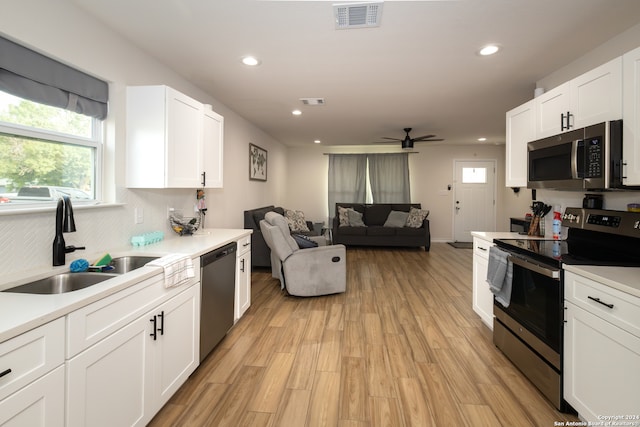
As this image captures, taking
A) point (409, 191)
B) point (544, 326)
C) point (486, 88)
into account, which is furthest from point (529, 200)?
point (544, 326)

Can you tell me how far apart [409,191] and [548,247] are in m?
5.52

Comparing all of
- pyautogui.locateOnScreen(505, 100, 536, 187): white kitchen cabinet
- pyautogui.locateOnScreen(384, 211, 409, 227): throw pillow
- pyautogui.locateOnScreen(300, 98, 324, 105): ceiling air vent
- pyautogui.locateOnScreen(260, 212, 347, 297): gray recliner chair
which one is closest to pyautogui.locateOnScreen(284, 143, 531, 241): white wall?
pyautogui.locateOnScreen(384, 211, 409, 227): throw pillow

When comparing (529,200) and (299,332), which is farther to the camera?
(529,200)

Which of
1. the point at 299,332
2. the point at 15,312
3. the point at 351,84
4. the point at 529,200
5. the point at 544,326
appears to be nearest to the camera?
the point at 15,312

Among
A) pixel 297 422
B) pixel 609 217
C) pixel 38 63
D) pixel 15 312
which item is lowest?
pixel 297 422

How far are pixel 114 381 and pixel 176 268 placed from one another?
0.62 metres

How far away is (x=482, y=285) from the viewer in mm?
2869

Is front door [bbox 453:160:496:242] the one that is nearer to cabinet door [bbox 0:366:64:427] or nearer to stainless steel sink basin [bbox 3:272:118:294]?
stainless steel sink basin [bbox 3:272:118:294]

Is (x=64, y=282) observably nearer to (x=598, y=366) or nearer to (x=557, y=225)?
(x=598, y=366)

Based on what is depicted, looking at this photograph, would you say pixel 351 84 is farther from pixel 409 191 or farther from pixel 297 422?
pixel 409 191

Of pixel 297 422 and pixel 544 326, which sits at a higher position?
pixel 544 326

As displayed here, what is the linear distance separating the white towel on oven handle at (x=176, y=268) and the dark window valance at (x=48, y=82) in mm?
1115

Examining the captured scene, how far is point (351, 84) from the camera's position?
3225 mm

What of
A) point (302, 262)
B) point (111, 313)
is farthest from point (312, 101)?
point (111, 313)
